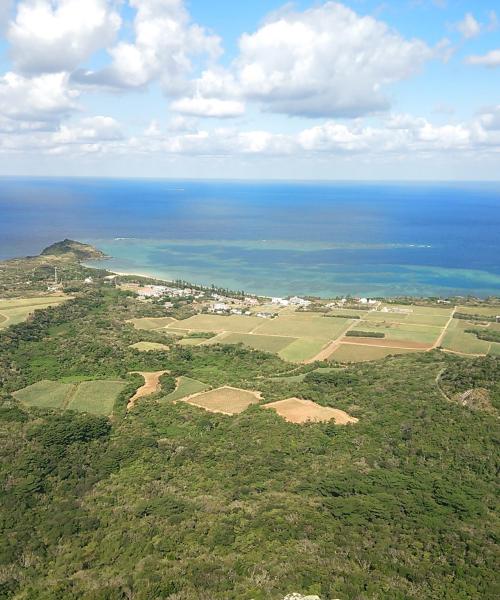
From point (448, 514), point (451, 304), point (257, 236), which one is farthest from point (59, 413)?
point (257, 236)

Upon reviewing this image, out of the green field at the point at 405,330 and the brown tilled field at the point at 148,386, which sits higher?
the brown tilled field at the point at 148,386

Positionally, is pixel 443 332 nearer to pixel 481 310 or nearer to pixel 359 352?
pixel 359 352

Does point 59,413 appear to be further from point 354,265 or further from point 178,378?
point 354,265

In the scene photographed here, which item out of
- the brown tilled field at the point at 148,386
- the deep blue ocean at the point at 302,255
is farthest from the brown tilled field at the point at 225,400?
the deep blue ocean at the point at 302,255

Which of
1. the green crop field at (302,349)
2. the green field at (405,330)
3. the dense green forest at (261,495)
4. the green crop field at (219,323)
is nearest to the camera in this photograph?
the dense green forest at (261,495)

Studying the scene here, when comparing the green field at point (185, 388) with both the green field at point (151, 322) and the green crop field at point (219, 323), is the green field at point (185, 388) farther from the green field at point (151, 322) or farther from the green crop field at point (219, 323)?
the green field at point (151, 322)

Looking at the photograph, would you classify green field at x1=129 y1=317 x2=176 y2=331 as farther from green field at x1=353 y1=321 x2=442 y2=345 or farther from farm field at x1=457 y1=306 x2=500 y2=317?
farm field at x1=457 y1=306 x2=500 y2=317

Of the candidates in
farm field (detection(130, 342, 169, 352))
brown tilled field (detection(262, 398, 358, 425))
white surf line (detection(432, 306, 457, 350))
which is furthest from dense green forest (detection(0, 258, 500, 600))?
white surf line (detection(432, 306, 457, 350))
